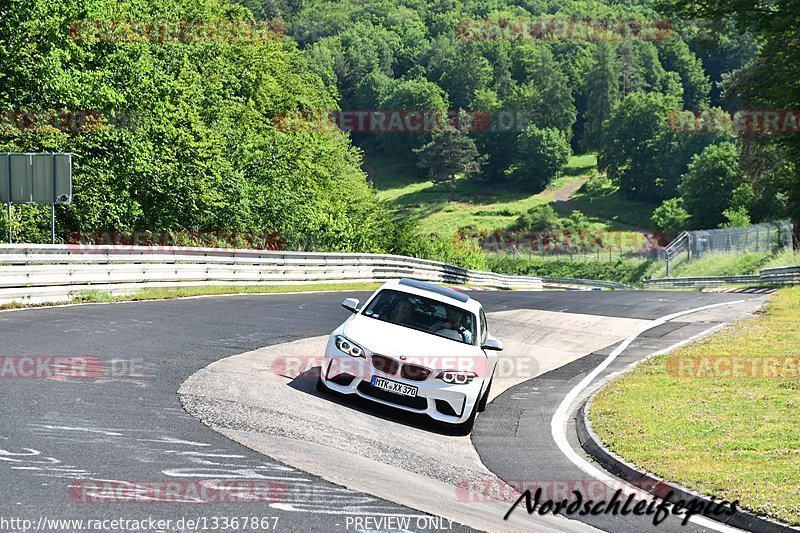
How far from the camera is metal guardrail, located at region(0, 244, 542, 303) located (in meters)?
19.4

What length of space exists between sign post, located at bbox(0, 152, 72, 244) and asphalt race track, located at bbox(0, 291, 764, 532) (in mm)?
4432

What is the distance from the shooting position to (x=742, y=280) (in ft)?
176

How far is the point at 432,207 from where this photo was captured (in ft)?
497

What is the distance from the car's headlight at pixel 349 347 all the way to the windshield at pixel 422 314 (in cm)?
99

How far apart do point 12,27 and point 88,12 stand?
366 centimetres

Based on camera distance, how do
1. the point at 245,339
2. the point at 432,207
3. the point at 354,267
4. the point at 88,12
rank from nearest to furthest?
the point at 245,339, the point at 88,12, the point at 354,267, the point at 432,207

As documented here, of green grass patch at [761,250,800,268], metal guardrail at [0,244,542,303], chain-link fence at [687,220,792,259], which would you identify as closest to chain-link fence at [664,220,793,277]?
chain-link fence at [687,220,792,259]

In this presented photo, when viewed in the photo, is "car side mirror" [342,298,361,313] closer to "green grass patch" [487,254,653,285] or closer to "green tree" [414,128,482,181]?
"green grass patch" [487,254,653,285]

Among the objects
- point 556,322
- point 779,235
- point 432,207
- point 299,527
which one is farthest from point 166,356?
point 432,207

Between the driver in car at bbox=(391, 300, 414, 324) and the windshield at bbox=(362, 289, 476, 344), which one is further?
the driver in car at bbox=(391, 300, 414, 324)

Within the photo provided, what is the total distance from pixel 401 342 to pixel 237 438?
3415 millimetres

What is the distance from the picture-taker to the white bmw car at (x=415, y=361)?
11500mm

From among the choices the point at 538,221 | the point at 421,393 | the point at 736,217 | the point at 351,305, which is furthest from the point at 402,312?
the point at 538,221

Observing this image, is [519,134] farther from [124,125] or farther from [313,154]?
[124,125]
